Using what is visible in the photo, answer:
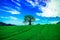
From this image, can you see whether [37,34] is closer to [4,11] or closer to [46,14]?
[46,14]

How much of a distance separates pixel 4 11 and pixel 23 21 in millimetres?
312

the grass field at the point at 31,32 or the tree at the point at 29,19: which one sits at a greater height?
the tree at the point at 29,19

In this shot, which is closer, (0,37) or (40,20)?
(0,37)

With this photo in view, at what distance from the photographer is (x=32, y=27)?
101 inches

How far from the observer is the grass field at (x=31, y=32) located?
2490mm

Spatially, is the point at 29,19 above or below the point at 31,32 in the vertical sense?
above

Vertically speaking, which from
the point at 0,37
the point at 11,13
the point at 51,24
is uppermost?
the point at 11,13

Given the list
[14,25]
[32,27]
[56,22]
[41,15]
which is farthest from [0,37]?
[56,22]

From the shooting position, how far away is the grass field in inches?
98.0

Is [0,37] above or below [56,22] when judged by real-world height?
below

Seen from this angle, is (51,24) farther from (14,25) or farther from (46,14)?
(14,25)

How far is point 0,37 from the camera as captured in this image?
8.08 ft

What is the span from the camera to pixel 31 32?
254 cm

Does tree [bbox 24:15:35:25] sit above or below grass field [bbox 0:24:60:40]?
above
